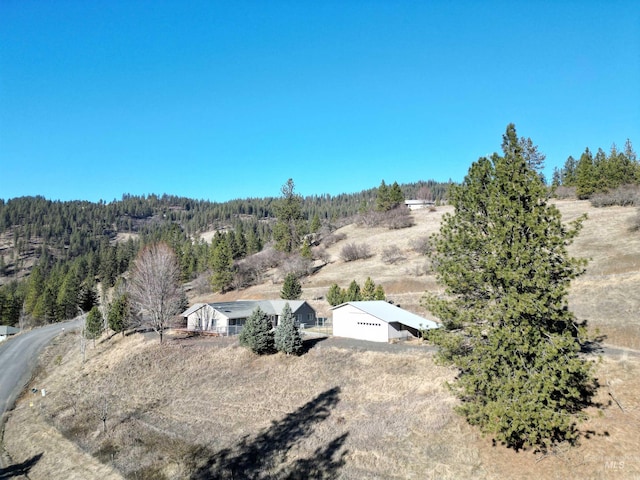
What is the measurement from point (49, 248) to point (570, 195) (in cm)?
22415

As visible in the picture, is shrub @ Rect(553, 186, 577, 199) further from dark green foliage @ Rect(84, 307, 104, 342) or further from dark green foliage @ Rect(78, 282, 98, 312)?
dark green foliage @ Rect(78, 282, 98, 312)

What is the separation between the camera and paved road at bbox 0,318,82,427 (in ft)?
119

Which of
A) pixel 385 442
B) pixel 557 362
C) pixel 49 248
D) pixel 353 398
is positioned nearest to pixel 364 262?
pixel 353 398

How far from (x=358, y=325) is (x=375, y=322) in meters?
2.34

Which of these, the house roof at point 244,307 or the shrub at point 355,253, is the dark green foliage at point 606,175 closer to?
the shrub at point 355,253

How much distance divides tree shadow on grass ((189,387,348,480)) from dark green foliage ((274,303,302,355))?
37.2 ft

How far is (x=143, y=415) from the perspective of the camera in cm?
2603

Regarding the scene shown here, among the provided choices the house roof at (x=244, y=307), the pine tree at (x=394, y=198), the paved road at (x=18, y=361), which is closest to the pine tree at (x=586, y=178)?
the pine tree at (x=394, y=198)

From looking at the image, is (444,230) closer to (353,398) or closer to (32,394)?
(353,398)

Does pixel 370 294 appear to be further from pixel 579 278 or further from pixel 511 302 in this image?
pixel 511 302

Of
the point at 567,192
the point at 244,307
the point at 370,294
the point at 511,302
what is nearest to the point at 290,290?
the point at 244,307

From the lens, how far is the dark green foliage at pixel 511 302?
524 inches

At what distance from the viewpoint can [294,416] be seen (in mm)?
23203

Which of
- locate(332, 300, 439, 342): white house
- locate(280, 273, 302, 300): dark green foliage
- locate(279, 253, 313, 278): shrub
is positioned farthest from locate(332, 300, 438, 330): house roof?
locate(279, 253, 313, 278): shrub
